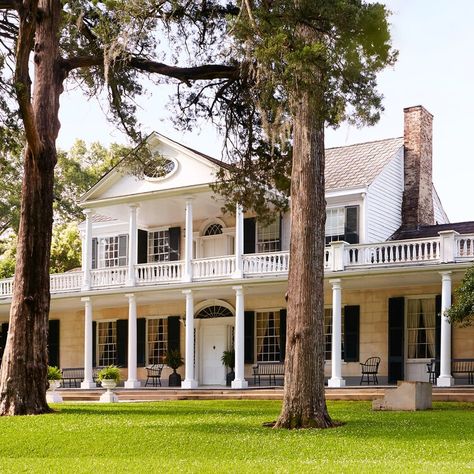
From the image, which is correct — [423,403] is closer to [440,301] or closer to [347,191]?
[440,301]

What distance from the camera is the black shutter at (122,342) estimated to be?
30.2m

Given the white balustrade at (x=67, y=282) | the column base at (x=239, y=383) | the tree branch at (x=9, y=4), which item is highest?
the tree branch at (x=9, y=4)

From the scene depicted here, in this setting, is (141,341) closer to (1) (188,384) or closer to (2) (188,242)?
(1) (188,384)

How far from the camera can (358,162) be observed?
93.7 ft

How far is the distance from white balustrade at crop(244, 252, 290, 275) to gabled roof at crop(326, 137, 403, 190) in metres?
2.56

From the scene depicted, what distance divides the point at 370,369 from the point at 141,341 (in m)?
8.09

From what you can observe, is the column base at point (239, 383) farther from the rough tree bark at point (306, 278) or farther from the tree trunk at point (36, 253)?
the rough tree bark at point (306, 278)

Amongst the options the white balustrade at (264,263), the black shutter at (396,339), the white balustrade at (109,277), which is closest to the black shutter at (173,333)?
the white balustrade at (109,277)

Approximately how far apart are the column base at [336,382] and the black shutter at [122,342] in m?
8.43

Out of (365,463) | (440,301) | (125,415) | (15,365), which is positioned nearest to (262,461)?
(365,463)

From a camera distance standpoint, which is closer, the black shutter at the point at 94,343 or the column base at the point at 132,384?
the column base at the point at 132,384

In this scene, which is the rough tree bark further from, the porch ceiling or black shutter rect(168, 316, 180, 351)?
black shutter rect(168, 316, 180, 351)

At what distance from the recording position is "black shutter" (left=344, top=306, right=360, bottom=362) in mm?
25891

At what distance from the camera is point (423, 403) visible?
702 inches
